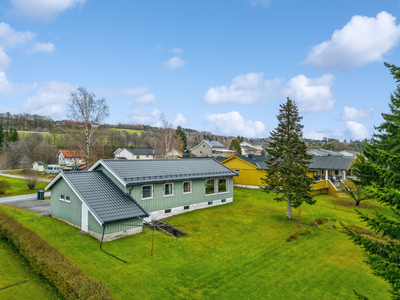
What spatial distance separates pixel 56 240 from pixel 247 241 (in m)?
11.2

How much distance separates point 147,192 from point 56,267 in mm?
9083

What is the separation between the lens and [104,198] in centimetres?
1548

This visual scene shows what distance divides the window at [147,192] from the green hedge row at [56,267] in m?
7.12

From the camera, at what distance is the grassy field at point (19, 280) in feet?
30.1

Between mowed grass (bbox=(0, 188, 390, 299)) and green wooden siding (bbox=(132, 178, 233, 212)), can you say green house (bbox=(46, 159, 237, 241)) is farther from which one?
mowed grass (bbox=(0, 188, 390, 299))

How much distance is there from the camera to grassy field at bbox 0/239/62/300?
Result: 30.1ft

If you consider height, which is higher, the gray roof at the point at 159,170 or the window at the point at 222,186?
the gray roof at the point at 159,170

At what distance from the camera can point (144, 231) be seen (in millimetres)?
16000

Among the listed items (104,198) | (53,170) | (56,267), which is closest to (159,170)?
(104,198)

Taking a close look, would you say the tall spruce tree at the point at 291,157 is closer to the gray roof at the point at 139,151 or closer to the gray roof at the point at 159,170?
the gray roof at the point at 159,170

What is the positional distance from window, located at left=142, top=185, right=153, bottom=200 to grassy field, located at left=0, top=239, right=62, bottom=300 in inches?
311

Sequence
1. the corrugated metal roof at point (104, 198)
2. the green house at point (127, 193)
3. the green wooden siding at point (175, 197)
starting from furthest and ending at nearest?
the green wooden siding at point (175, 197) < the green house at point (127, 193) < the corrugated metal roof at point (104, 198)

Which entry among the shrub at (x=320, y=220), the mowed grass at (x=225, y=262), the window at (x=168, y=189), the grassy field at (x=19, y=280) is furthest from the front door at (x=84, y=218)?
the shrub at (x=320, y=220)

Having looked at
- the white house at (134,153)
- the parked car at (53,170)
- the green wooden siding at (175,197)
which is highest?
the white house at (134,153)
